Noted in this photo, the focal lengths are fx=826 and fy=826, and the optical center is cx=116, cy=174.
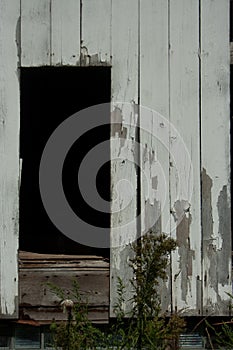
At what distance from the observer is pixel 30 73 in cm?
536

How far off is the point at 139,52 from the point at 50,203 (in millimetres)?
2048

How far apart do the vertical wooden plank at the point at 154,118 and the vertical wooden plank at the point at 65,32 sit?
0.37 metres

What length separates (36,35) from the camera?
475 centimetres

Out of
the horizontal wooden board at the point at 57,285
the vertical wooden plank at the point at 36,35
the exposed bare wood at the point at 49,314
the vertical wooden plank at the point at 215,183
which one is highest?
the vertical wooden plank at the point at 36,35

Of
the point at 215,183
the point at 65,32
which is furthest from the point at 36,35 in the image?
the point at 215,183

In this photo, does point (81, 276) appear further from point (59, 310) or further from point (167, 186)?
point (167, 186)

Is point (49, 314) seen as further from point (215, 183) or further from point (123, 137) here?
point (215, 183)

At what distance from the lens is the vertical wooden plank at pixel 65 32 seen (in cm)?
474

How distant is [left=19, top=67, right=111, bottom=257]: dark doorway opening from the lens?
251 inches

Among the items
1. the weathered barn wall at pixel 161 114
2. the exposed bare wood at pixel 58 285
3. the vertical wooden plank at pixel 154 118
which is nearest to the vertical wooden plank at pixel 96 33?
the weathered barn wall at pixel 161 114

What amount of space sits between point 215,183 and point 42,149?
7.51 feet

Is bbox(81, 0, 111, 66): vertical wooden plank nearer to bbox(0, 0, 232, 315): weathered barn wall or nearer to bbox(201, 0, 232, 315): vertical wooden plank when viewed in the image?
bbox(0, 0, 232, 315): weathered barn wall

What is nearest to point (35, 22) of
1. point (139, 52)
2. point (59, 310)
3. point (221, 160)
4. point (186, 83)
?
point (139, 52)

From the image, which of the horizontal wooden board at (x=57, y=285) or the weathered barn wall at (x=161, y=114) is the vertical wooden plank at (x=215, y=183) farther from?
the horizontal wooden board at (x=57, y=285)
